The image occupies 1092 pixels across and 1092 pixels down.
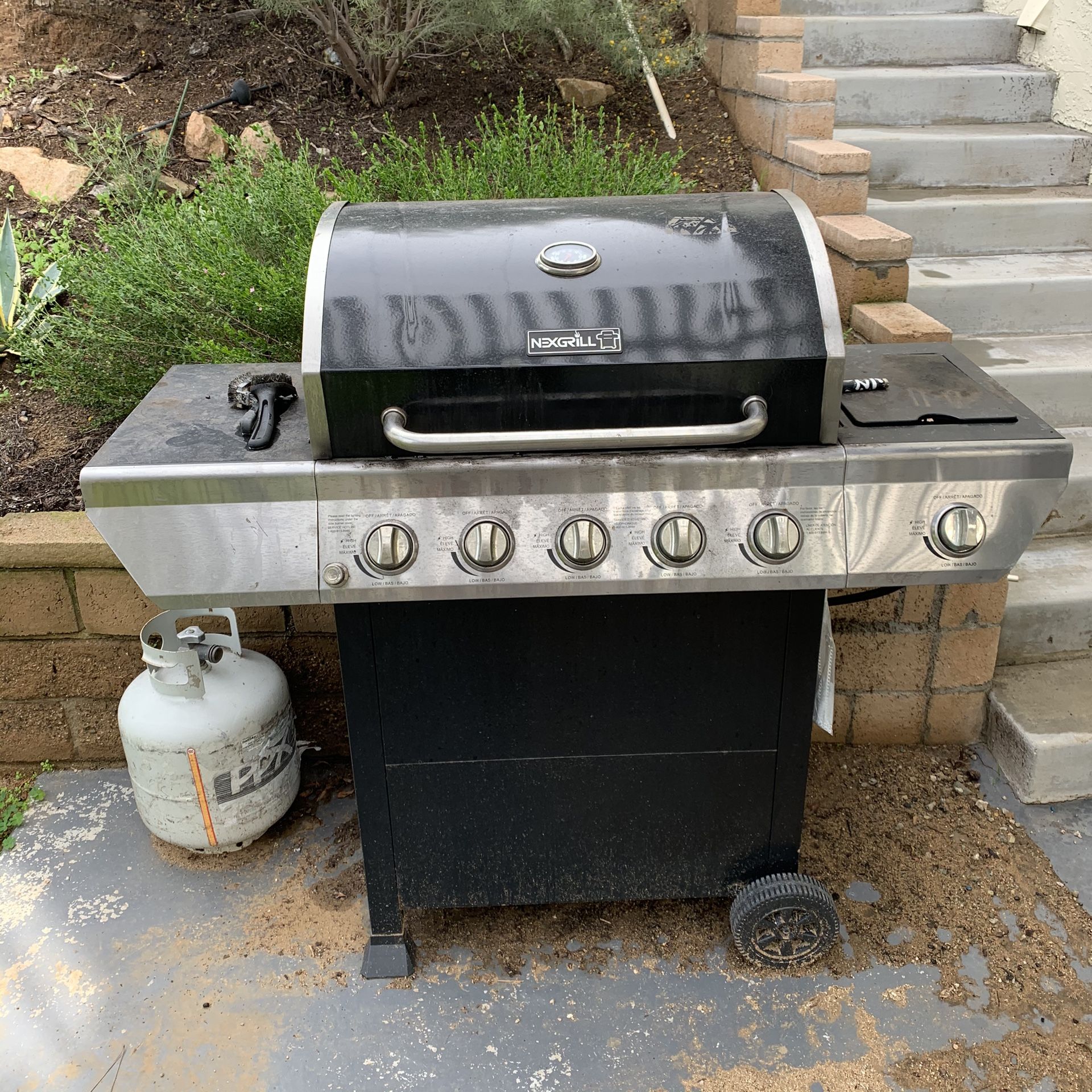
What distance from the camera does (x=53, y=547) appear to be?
2705 mm

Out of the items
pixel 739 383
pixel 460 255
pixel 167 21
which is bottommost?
pixel 739 383

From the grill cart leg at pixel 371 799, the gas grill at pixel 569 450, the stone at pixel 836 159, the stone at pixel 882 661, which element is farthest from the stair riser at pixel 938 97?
the grill cart leg at pixel 371 799

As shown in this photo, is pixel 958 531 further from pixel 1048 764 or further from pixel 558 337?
pixel 1048 764

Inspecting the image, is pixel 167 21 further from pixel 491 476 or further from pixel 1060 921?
pixel 1060 921

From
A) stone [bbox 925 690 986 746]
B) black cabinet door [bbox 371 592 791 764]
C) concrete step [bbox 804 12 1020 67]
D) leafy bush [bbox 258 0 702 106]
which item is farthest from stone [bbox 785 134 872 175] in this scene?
black cabinet door [bbox 371 592 791 764]

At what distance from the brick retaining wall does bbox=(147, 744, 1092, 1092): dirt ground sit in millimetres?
258

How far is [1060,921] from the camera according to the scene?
246cm

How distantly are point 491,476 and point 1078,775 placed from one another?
6.83ft

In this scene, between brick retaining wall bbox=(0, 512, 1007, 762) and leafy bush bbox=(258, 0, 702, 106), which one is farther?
leafy bush bbox=(258, 0, 702, 106)

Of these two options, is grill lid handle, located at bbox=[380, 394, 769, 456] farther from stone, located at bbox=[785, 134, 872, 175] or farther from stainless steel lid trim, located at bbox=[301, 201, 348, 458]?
stone, located at bbox=[785, 134, 872, 175]

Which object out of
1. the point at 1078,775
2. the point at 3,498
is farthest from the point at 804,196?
the point at 3,498

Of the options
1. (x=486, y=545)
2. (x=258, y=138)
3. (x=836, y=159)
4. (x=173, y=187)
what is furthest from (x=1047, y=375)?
(x=173, y=187)

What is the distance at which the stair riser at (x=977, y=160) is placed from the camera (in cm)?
444

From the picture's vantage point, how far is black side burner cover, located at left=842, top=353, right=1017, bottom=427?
1.92 metres
